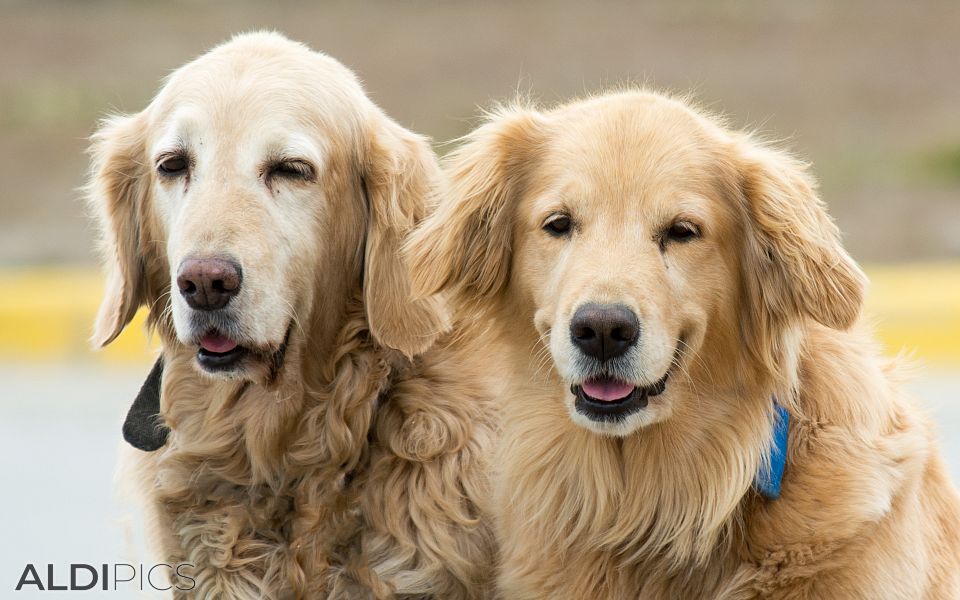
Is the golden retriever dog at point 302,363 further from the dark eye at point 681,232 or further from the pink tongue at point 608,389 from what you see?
the dark eye at point 681,232

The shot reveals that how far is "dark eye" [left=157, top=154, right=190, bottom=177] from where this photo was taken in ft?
15.3

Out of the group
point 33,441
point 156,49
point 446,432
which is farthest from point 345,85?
point 156,49

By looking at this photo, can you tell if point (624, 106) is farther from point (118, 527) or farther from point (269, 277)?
point (118, 527)

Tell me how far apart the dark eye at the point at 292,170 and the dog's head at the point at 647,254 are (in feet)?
1.61

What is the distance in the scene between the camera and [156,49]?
21.7 m

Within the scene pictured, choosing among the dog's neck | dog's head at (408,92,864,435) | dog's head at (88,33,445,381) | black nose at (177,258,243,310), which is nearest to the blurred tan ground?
dog's head at (88,33,445,381)

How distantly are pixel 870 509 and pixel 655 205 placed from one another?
107 cm

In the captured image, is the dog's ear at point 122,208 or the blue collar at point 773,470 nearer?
the blue collar at point 773,470

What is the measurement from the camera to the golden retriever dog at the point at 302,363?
4594 mm

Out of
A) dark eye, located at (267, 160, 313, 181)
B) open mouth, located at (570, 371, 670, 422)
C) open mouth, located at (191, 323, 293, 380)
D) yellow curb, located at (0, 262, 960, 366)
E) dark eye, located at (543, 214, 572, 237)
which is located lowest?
yellow curb, located at (0, 262, 960, 366)

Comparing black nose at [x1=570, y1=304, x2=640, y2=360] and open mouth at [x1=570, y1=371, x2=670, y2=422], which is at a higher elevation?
black nose at [x1=570, y1=304, x2=640, y2=360]

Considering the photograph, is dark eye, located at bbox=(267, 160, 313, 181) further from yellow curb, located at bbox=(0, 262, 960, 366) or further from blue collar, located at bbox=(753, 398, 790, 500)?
yellow curb, located at bbox=(0, 262, 960, 366)

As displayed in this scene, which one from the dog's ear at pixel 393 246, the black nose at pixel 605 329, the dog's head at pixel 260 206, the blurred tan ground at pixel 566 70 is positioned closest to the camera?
the black nose at pixel 605 329

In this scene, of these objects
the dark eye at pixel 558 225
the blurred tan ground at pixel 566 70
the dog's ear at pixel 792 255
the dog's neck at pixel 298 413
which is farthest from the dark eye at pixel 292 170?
the blurred tan ground at pixel 566 70
